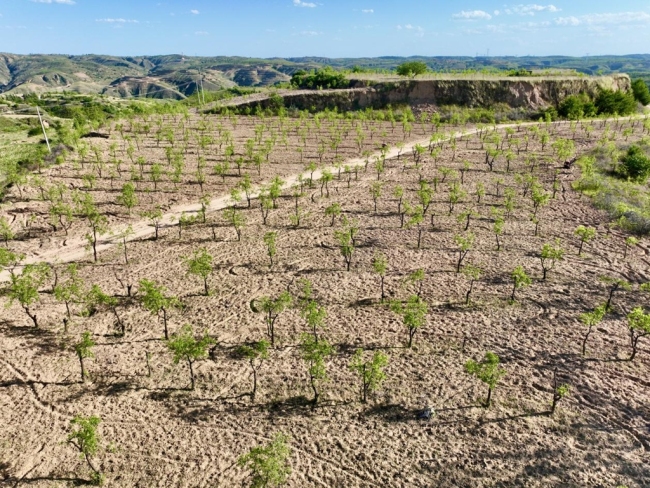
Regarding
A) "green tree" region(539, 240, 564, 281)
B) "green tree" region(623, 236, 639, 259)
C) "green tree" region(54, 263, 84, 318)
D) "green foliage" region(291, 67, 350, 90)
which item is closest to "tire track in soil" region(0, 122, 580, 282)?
"green tree" region(54, 263, 84, 318)

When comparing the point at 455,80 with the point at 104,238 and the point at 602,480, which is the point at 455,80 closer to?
the point at 104,238

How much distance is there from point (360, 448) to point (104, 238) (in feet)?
48.9

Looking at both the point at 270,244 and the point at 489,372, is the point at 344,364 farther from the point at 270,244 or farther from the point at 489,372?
the point at 270,244

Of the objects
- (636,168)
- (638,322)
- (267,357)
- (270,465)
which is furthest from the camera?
(636,168)

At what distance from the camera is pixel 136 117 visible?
46031 millimetres

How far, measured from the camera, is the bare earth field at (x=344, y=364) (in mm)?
9000

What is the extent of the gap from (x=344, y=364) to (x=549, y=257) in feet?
27.8

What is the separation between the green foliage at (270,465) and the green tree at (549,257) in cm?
1069

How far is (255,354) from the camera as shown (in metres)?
11.9

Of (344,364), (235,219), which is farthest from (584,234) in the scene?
(235,219)

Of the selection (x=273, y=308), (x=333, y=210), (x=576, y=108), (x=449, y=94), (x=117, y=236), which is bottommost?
(x=273, y=308)

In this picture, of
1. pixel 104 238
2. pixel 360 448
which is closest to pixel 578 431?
Result: pixel 360 448

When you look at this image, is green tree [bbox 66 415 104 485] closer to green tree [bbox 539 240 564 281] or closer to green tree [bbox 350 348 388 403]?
green tree [bbox 350 348 388 403]

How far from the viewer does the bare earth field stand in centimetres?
900
